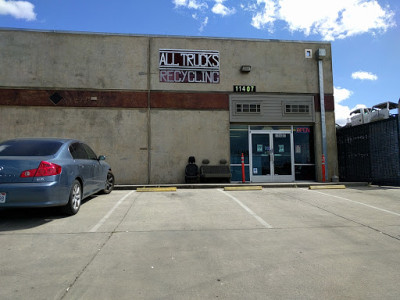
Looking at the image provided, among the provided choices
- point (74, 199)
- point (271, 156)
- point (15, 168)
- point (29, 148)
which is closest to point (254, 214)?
point (74, 199)

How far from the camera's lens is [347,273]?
10.4 feet

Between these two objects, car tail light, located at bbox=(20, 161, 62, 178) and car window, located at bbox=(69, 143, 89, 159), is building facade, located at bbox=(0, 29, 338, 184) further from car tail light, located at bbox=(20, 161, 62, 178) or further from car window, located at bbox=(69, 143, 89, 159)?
car tail light, located at bbox=(20, 161, 62, 178)

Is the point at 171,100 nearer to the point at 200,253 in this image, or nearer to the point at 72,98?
the point at 72,98

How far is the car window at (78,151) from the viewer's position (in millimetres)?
6180

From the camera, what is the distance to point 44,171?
5.05m

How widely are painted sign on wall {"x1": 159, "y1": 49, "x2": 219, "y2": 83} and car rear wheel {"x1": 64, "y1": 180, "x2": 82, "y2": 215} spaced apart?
25.4 ft

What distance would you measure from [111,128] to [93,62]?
3029 millimetres

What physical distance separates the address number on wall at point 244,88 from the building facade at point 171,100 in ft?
0.15

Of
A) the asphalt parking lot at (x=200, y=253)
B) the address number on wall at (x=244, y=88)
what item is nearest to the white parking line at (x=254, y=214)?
the asphalt parking lot at (x=200, y=253)

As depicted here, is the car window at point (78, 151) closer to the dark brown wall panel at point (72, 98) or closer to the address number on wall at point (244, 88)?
the dark brown wall panel at point (72, 98)

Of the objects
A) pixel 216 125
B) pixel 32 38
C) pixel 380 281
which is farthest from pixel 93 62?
pixel 380 281

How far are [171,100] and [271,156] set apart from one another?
5242mm

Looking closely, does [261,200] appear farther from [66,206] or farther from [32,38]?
[32,38]

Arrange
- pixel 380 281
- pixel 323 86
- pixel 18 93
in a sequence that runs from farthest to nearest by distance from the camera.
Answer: pixel 323 86 → pixel 18 93 → pixel 380 281
